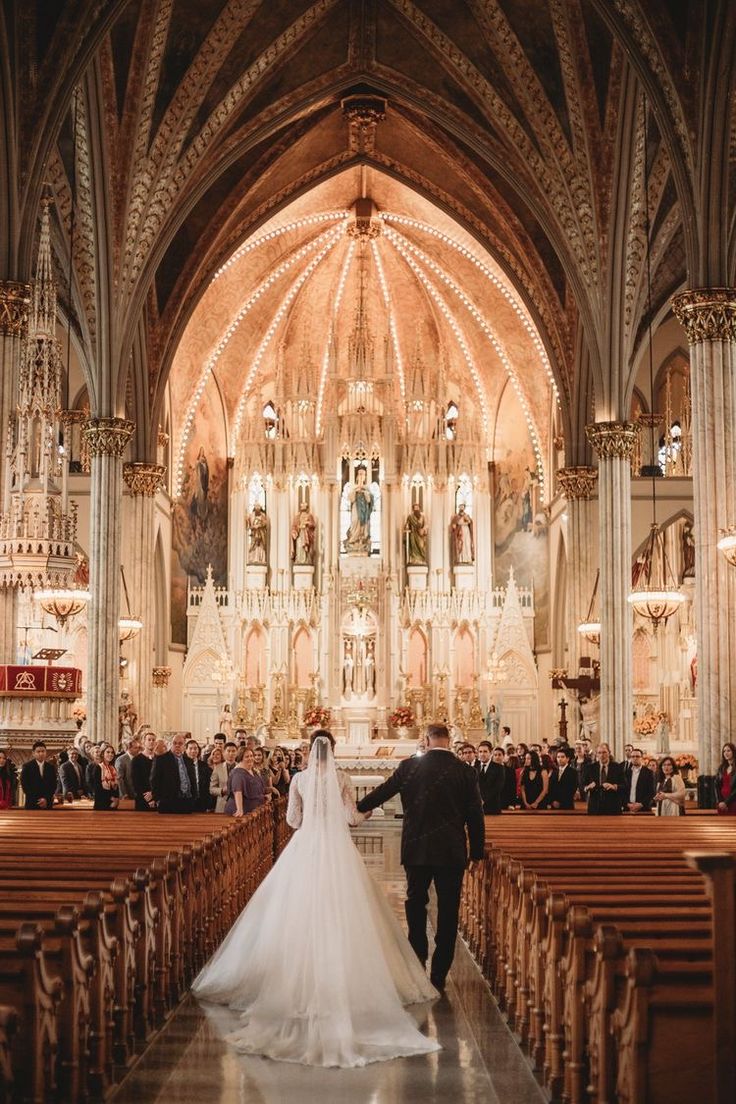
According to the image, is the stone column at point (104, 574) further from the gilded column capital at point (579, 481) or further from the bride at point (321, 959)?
the bride at point (321, 959)

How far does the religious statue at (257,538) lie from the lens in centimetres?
3594

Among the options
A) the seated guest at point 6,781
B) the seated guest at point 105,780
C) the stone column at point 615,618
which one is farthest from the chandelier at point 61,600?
the stone column at point 615,618

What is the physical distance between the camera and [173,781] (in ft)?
48.7

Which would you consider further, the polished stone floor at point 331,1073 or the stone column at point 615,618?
the stone column at point 615,618

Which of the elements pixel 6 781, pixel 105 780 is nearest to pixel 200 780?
pixel 105 780

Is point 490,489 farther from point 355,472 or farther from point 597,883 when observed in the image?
point 597,883

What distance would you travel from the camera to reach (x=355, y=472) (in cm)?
3581

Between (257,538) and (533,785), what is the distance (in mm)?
18674

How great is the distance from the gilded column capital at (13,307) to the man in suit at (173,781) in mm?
5818

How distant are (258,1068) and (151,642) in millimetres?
23780

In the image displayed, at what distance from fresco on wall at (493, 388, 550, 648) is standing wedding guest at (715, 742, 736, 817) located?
1899cm

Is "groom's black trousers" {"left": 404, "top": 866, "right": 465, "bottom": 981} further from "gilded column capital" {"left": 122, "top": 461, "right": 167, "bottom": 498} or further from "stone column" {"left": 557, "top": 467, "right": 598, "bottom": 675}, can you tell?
"gilded column capital" {"left": 122, "top": 461, "right": 167, "bottom": 498}

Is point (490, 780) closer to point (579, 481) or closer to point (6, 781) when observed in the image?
point (6, 781)

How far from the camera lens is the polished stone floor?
6297 millimetres
